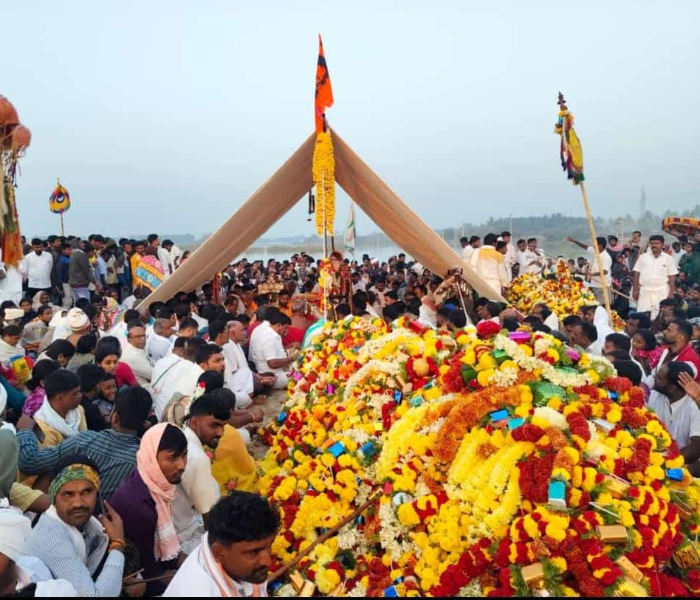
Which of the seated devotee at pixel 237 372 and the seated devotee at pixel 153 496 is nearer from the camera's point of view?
the seated devotee at pixel 153 496

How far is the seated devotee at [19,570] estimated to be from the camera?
2.37 m

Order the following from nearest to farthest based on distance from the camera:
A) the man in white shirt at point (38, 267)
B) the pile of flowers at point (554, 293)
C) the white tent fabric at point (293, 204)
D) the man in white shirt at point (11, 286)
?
the white tent fabric at point (293, 204), the pile of flowers at point (554, 293), the man in white shirt at point (11, 286), the man in white shirt at point (38, 267)

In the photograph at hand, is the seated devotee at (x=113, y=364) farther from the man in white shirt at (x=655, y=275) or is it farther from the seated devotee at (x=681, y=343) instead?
the man in white shirt at (x=655, y=275)

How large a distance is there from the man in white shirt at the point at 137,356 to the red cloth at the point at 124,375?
52 cm

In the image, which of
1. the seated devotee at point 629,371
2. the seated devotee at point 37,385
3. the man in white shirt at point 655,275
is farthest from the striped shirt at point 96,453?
the man in white shirt at point 655,275

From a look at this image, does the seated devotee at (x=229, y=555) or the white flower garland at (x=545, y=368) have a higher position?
the white flower garland at (x=545, y=368)

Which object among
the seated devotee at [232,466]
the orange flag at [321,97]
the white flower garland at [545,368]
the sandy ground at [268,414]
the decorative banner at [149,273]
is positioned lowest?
the sandy ground at [268,414]

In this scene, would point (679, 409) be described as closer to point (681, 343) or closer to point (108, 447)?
point (681, 343)

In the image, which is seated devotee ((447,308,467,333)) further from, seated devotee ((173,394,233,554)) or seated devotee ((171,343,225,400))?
seated devotee ((173,394,233,554))

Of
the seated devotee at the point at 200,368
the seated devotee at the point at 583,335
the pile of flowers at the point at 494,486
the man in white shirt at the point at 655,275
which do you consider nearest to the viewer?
the pile of flowers at the point at 494,486

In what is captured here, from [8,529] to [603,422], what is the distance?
10.8ft

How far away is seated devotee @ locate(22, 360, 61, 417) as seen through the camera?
16.5ft

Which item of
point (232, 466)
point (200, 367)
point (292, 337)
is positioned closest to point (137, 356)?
point (200, 367)

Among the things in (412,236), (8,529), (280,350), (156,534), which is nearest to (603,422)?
(156,534)
